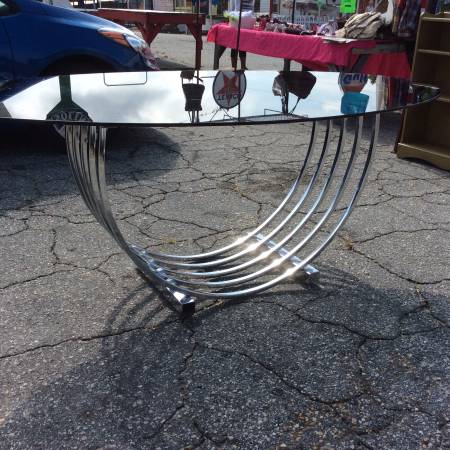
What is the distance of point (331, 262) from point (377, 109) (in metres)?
0.94

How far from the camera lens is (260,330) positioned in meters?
2.13

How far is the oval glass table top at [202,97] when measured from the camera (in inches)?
68.6

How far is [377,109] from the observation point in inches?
78.9

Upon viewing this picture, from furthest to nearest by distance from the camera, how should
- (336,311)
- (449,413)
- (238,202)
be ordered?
(238,202), (336,311), (449,413)

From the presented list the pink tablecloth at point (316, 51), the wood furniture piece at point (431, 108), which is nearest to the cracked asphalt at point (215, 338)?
the wood furniture piece at point (431, 108)

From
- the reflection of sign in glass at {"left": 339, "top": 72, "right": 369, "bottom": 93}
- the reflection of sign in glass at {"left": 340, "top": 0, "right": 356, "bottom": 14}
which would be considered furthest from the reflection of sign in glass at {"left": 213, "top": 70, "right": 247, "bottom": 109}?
the reflection of sign in glass at {"left": 340, "top": 0, "right": 356, "bottom": 14}

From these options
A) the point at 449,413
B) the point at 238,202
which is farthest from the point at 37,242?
the point at 449,413

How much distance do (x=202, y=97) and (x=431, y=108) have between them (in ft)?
10.0

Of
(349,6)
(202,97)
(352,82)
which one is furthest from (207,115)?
(349,6)

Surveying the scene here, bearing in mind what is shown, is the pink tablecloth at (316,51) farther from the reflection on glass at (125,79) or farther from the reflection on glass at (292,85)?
the reflection on glass at (125,79)

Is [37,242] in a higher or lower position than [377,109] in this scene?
lower

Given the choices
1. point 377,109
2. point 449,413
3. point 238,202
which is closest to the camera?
point 449,413

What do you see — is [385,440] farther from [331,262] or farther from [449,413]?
[331,262]

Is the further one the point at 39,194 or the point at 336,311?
the point at 39,194
